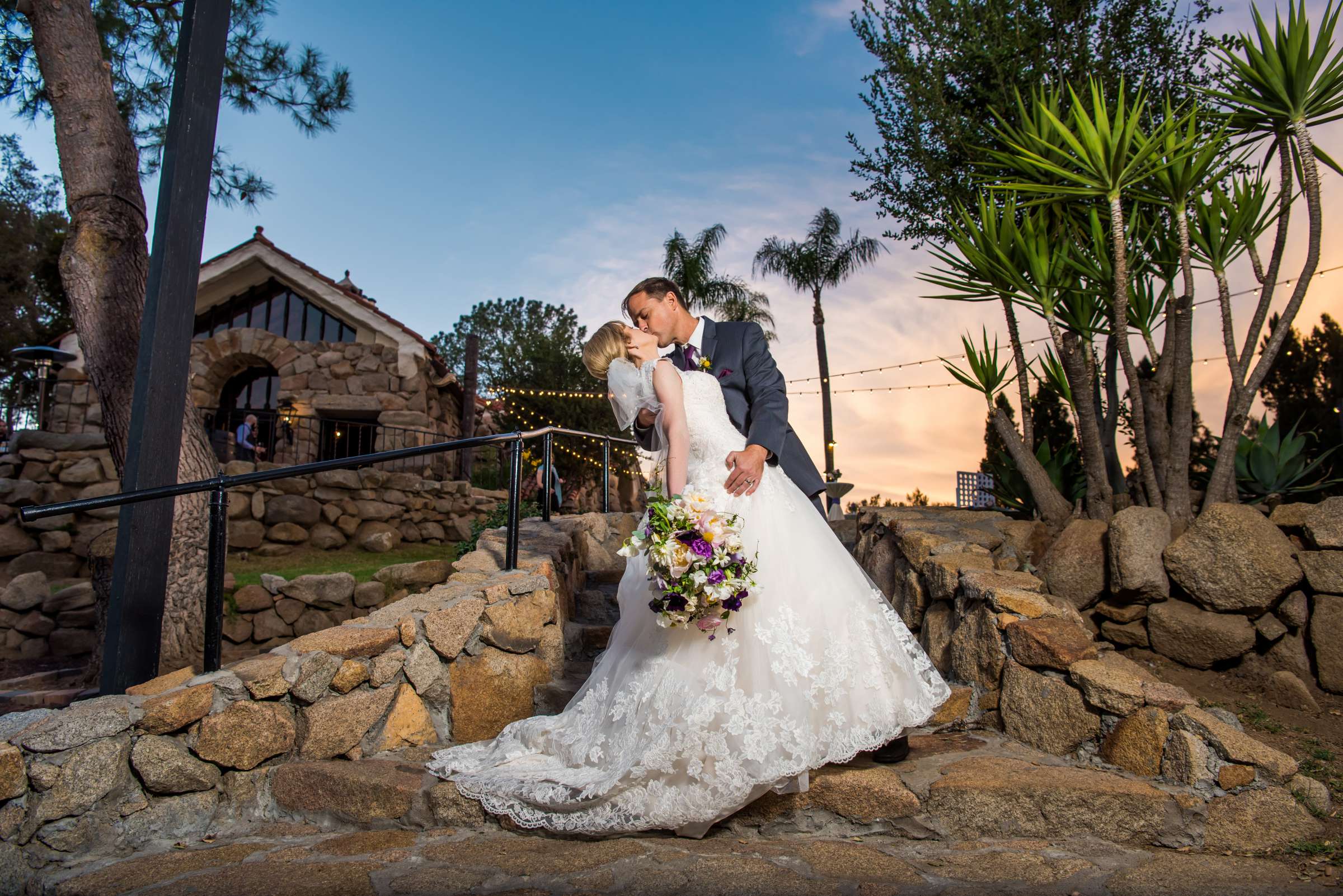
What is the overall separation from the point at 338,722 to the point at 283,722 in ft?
0.65

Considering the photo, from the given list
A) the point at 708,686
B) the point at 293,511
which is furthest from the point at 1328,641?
the point at 293,511

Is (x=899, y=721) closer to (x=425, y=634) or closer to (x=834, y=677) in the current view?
(x=834, y=677)

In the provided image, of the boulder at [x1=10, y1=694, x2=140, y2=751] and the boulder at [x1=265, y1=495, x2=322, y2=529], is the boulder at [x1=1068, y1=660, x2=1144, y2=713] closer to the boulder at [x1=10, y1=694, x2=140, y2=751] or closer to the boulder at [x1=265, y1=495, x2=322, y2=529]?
the boulder at [x1=10, y1=694, x2=140, y2=751]

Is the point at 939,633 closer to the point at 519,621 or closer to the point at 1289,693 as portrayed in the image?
the point at 1289,693

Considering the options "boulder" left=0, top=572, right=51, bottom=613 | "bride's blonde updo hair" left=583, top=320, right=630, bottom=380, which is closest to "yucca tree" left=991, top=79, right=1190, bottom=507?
"bride's blonde updo hair" left=583, top=320, right=630, bottom=380

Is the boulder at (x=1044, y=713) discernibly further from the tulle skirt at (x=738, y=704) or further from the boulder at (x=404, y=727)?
the boulder at (x=404, y=727)

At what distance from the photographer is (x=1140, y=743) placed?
104 inches

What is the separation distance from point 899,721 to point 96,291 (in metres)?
5.18

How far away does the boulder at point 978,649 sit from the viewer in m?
3.17

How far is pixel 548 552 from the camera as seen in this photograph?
168 inches

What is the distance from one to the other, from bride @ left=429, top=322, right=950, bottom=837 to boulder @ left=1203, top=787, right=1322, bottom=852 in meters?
0.90

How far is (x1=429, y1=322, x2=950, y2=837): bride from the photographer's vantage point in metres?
2.36

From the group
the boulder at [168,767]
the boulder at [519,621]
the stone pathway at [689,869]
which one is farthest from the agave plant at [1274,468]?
the boulder at [168,767]

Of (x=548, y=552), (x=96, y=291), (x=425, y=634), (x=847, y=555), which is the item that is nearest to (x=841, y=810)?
(x=847, y=555)
